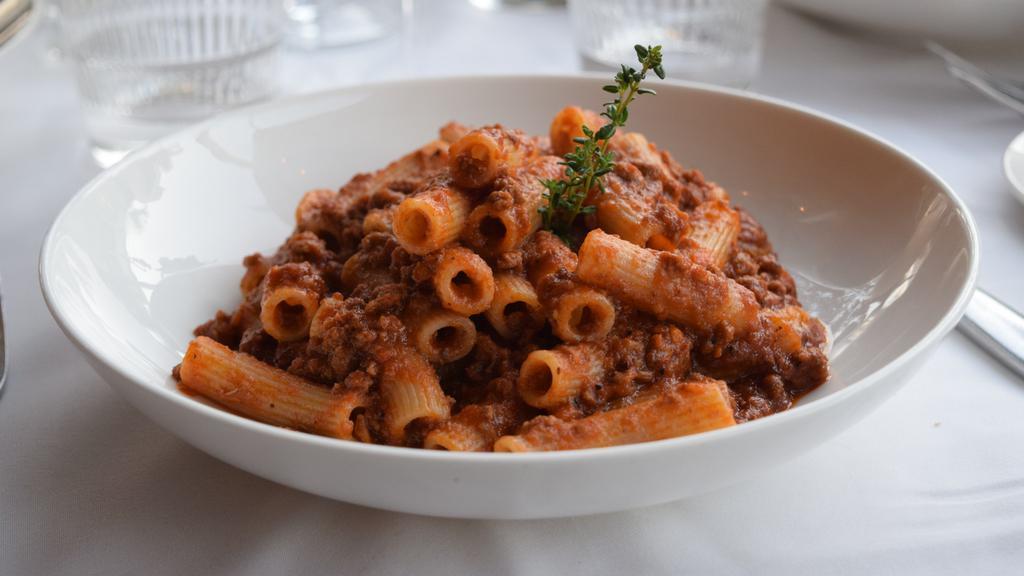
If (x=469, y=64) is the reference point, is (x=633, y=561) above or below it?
above

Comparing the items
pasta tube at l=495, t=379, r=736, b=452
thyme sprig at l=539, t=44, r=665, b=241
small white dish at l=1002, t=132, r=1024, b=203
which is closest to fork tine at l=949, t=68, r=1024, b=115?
small white dish at l=1002, t=132, r=1024, b=203

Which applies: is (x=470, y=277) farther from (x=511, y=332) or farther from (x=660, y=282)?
(x=660, y=282)

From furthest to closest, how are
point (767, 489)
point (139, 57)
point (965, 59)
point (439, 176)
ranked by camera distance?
point (965, 59), point (139, 57), point (439, 176), point (767, 489)

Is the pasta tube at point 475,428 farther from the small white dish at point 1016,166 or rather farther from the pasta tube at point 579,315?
the small white dish at point 1016,166

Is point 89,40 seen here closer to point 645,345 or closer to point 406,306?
point 406,306

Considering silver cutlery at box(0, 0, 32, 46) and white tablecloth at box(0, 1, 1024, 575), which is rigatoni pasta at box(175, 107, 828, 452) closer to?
white tablecloth at box(0, 1, 1024, 575)

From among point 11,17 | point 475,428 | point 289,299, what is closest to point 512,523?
point 475,428

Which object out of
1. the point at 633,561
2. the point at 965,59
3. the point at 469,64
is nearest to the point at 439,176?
the point at 633,561
